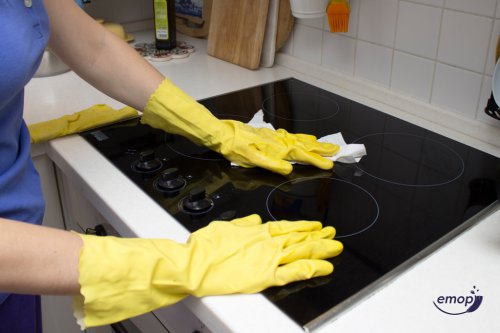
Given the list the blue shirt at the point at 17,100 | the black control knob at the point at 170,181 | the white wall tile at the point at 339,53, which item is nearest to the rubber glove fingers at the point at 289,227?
the black control knob at the point at 170,181

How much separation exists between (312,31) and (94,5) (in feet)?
2.31

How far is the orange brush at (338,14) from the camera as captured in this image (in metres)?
1.15

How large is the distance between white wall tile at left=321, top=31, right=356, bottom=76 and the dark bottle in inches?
18.6

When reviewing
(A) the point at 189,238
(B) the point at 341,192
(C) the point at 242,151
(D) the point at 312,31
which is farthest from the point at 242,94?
(A) the point at 189,238

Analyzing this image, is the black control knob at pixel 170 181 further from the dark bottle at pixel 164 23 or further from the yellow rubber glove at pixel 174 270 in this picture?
the dark bottle at pixel 164 23

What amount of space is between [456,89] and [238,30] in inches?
23.9

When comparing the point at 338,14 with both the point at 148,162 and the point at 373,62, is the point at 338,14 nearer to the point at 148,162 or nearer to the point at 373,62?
the point at 373,62

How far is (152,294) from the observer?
2.07 ft

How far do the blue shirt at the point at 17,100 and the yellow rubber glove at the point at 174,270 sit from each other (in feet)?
0.57

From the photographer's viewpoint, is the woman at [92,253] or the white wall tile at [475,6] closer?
the woman at [92,253]

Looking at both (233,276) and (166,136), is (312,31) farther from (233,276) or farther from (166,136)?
(233,276)

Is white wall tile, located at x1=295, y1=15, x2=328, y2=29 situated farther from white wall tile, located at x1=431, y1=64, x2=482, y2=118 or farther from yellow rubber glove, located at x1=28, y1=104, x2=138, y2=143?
yellow rubber glove, located at x1=28, y1=104, x2=138, y2=143

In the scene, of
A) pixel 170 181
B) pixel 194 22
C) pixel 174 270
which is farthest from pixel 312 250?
pixel 194 22

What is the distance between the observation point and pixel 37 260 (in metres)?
0.59
